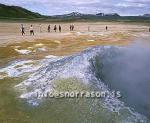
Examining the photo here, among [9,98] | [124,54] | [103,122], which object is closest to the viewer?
[103,122]

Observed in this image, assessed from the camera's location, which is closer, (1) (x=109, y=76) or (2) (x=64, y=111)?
(2) (x=64, y=111)

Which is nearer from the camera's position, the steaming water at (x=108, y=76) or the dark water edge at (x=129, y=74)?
the steaming water at (x=108, y=76)

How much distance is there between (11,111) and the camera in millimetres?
25812

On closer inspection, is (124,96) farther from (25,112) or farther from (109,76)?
(25,112)

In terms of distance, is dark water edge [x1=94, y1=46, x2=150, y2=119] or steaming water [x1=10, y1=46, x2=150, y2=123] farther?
dark water edge [x1=94, y1=46, x2=150, y2=119]

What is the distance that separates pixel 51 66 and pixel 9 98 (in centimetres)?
660

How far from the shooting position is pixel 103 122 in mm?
23734

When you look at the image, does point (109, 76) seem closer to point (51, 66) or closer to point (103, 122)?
point (51, 66)

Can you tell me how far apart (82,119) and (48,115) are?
2.50 metres

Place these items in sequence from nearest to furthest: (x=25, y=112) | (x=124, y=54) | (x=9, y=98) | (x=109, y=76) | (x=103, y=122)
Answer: (x=103, y=122) < (x=25, y=112) < (x=9, y=98) < (x=109, y=76) < (x=124, y=54)

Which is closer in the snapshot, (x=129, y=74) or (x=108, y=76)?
(x=108, y=76)

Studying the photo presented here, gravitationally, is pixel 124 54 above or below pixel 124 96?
above

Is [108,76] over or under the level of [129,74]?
over

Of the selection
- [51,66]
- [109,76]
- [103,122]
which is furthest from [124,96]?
[51,66]
